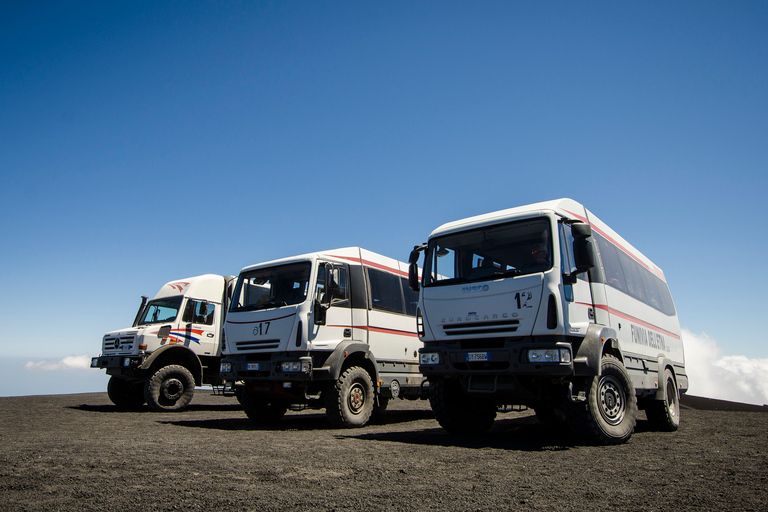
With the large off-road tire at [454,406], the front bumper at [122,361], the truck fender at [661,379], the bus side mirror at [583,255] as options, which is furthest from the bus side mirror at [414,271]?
the front bumper at [122,361]

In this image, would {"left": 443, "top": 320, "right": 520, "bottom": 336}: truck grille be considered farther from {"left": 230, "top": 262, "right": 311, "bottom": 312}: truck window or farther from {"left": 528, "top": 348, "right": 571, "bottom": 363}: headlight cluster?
{"left": 230, "top": 262, "right": 311, "bottom": 312}: truck window

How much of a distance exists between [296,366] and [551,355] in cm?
466

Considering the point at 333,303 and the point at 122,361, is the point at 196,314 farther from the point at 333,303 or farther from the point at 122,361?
the point at 333,303

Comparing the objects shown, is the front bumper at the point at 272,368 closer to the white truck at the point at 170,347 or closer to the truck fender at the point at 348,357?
the truck fender at the point at 348,357

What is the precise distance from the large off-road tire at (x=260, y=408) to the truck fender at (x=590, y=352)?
21.4 feet

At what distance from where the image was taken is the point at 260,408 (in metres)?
10.7

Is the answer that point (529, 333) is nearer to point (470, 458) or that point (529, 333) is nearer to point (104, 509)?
point (470, 458)

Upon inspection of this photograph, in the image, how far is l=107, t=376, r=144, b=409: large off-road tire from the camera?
14.3 metres

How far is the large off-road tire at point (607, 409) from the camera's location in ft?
21.5

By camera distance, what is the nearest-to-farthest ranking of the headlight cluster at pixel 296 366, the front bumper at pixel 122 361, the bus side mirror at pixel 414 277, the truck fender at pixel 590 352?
the truck fender at pixel 590 352, the bus side mirror at pixel 414 277, the headlight cluster at pixel 296 366, the front bumper at pixel 122 361

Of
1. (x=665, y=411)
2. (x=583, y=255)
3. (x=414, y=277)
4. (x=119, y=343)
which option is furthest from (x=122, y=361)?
(x=665, y=411)

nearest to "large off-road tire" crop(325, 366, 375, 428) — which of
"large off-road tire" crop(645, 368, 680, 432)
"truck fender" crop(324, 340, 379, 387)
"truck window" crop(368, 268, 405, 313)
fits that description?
"truck fender" crop(324, 340, 379, 387)

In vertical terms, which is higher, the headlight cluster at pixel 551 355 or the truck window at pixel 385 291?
the truck window at pixel 385 291

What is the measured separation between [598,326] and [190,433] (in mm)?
6694
